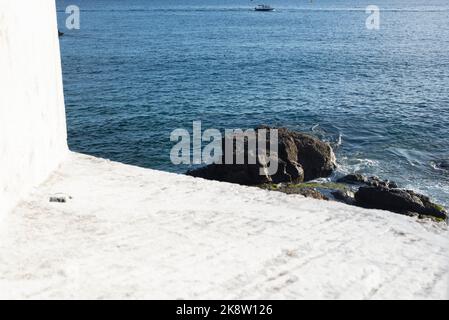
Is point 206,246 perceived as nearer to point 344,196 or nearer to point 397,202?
point 397,202

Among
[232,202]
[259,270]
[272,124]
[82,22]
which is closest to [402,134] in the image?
[272,124]

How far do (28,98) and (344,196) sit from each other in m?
14.1

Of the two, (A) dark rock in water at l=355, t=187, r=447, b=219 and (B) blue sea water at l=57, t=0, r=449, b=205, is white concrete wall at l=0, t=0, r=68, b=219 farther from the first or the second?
(B) blue sea water at l=57, t=0, r=449, b=205

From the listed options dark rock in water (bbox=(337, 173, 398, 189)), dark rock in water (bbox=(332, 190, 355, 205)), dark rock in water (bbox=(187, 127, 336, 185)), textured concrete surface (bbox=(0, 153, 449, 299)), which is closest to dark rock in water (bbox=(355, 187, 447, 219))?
dark rock in water (bbox=(332, 190, 355, 205))

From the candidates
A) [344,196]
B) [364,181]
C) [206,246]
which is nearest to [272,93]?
[364,181]

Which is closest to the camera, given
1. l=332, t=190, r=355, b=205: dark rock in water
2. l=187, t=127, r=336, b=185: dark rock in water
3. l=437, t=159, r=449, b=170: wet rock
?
l=332, t=190, r=355, b=205: dark rock in water

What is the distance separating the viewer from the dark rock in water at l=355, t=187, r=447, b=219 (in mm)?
19531

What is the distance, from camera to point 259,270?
838 centimetres

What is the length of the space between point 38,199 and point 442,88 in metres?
36.7

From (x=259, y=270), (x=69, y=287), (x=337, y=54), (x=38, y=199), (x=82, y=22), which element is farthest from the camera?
(x=82, y=22)

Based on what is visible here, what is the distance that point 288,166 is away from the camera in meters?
22.4

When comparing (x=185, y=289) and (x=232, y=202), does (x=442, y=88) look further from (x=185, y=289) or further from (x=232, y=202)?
(x=185, y=289)

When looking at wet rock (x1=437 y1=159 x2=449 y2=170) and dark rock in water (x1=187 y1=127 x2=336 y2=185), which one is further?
wet rock (x1=437 y1=159 x2=449 y2=170)

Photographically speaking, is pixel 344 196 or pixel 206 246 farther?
pixel 344 196
